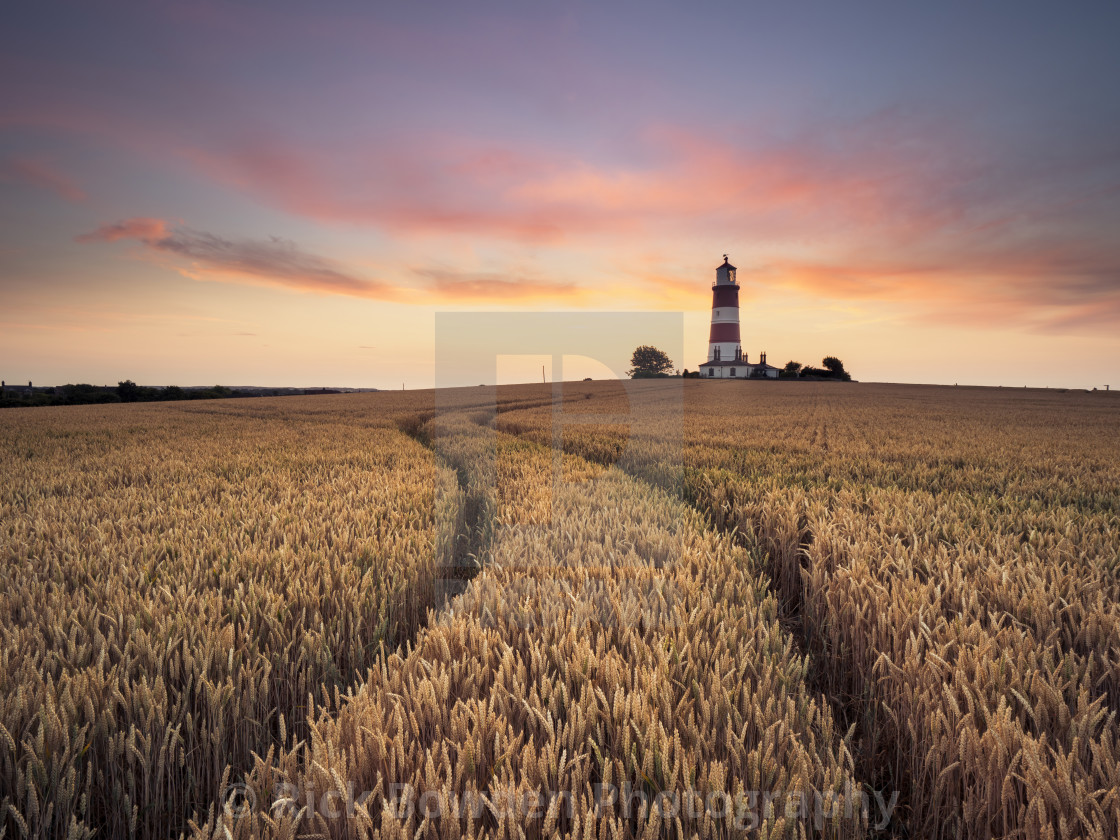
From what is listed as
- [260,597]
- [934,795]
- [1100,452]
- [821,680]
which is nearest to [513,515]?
[260,597]

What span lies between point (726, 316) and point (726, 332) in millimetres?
3118

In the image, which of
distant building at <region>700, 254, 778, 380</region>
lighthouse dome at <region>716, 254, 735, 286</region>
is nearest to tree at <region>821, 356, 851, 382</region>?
distant building at <region>700, 254, 778, 380</region>

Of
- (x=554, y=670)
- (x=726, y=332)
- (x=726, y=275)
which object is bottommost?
(x=554, y=670)

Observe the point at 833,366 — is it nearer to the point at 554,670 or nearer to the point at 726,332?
the point at 726,332

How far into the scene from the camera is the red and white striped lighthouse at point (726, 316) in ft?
298

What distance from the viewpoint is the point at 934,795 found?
1659mm

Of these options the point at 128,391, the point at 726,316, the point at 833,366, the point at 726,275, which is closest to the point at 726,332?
the point at 726,316

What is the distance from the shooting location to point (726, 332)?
91.4 m

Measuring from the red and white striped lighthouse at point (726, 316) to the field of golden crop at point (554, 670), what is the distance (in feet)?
297

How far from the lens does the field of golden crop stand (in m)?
1.41

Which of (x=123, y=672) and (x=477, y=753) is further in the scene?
(x=123, y=672)

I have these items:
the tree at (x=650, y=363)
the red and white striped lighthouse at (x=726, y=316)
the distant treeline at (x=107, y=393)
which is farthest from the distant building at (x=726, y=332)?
the distant treeline at (x=107, y=393)

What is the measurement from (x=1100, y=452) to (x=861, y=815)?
47.0 feet

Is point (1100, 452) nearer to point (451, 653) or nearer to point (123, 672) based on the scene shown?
point (451, 653)
